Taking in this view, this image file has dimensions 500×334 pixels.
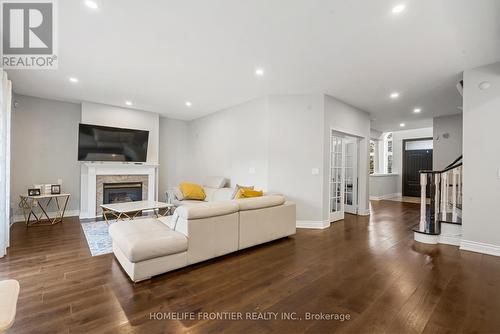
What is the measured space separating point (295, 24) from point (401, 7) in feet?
3.27

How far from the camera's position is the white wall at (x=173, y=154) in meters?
7.10

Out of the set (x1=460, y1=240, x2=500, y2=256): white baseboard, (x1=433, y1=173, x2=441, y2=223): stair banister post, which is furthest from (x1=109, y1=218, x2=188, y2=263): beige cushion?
(x1=433, y1=173, x2=441, y2=223): stair banister post

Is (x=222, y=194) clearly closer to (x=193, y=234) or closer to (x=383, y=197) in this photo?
(x=193, y=234)

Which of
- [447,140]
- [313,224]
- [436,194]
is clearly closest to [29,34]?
[313,224]

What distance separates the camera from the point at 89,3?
2.20m

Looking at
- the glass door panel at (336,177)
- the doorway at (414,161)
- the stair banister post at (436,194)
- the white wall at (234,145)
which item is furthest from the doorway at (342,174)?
the doorway at (414,161)

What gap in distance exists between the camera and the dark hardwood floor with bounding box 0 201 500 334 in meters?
1.79

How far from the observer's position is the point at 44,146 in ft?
17.2

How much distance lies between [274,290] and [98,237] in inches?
128

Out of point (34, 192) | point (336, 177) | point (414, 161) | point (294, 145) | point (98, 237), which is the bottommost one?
point (98, 237)

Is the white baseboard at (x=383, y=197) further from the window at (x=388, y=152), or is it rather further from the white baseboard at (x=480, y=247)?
the white baseboard at (x=480, y=247)

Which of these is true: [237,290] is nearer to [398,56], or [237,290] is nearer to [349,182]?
[398,56]

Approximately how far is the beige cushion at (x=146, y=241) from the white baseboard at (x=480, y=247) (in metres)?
4.13

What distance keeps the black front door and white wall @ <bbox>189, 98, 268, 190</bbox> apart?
760 cm
